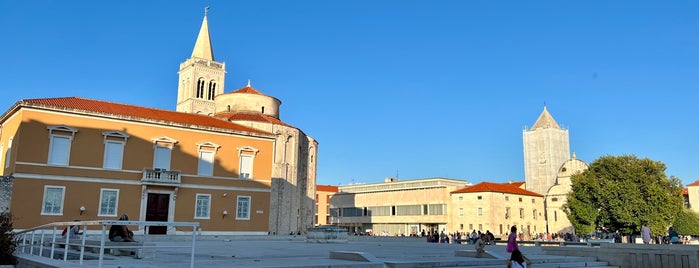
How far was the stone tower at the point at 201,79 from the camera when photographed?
7962 centimetres

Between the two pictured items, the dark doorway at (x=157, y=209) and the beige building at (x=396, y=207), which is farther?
the beige building at (x=396, y=207)

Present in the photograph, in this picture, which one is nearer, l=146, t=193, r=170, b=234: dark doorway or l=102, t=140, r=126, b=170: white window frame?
l=102, t=140, r=126, b=170: white window frame

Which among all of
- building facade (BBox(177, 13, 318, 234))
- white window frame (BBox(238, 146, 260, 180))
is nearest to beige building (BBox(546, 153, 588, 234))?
building facade (BBox(177, 13, 318, 234))

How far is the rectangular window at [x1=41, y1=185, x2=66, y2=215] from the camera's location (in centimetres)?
3013

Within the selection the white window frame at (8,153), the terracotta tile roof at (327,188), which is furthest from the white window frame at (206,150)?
the terracotta tile roof at (327,188)

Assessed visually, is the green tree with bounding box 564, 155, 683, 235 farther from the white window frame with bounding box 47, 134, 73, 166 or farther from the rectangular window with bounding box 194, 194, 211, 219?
the white window frame with bounding box 47, 134, 73, 166

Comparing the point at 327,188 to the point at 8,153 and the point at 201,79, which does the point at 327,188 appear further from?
the point at 8,153

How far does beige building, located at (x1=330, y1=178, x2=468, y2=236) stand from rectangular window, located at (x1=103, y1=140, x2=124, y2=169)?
151 feet

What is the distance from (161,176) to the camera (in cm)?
3356

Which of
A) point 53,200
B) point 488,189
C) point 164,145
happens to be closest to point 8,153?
point 53,200

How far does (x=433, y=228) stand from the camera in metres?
72.0

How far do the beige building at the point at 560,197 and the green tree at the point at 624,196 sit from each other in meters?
21.6

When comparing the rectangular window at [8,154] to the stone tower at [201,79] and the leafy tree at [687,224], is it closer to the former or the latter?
the stone tower at [201,79]

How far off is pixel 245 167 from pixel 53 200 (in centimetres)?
1200
